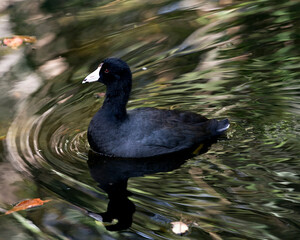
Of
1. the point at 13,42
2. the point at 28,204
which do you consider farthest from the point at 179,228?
the point at 13,42

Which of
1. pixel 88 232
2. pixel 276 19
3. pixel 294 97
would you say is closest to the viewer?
pixel 88 232

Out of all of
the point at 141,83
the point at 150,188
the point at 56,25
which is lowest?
the point at 150,188

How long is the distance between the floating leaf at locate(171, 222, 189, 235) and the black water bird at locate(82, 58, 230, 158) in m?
1.45

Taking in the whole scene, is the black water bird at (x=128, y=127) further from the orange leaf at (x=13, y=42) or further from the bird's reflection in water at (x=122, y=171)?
the orange leaf at (x=13, y=42)

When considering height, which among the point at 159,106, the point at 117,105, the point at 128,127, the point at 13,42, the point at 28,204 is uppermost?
the point at 13,42

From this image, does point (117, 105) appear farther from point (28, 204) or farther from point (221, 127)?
point (28, 204)

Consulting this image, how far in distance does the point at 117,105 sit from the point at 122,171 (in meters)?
0.79

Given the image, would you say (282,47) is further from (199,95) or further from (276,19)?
(199,95)

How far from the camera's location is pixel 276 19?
29.7 ft

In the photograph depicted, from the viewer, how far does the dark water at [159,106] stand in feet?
16.2

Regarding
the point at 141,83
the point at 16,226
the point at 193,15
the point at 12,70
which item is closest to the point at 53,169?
the point at 16,226

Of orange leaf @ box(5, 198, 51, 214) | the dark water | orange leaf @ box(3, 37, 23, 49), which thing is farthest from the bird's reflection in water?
orange leaf @ box(3, 37, 23, 49)

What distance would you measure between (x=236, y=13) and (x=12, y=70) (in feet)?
12.3

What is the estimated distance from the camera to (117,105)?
621 centimetres
